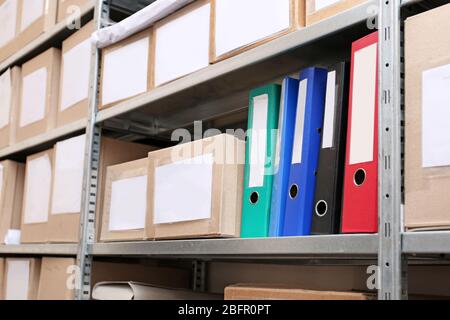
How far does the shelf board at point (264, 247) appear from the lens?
0.79 meters

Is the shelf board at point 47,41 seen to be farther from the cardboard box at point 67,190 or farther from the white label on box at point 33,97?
the cardboard box at point 67,190

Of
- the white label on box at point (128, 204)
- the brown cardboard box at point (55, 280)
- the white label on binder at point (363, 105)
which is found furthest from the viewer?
the brown cardboard box at point (55, 280)

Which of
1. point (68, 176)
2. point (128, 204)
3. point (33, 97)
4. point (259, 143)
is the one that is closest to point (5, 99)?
point (33, 97)

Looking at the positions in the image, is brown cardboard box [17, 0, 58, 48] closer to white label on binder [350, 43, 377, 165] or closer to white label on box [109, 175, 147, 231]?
white label on box [109, 175, 147, 231]

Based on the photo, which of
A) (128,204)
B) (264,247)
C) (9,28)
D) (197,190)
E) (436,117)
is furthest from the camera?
(9,28)

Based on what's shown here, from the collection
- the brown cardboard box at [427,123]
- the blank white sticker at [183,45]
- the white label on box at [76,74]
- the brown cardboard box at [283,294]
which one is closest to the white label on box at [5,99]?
the white label on box at [76,74]

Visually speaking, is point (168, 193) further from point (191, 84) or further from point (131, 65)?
point (131, 65)

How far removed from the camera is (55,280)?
1489mm

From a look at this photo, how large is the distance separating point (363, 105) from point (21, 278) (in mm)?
1277

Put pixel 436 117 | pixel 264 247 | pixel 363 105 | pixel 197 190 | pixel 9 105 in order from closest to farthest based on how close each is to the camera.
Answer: pixel 436 117, pixel 363 105, pixel 264 247, pixel 197 190, pixel 9 105

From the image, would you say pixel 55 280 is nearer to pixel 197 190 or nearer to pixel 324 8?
pixel 197 190

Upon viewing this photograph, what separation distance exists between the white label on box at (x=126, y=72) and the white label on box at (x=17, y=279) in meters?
0.62

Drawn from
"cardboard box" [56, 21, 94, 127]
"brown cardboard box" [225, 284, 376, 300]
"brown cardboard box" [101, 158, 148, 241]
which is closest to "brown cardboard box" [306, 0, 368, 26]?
"brown cardboard box" [225, 284, 376, 300]
